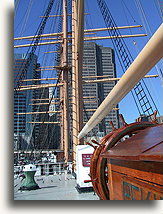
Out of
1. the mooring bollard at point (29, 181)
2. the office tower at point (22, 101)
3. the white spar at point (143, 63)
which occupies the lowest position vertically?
the mooring bollard at point (29, 181)

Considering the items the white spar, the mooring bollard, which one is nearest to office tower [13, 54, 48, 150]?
the mooring bollard

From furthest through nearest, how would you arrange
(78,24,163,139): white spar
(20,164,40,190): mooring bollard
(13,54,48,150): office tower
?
(20,164,40,190): mooring bollard → (13,54,48,150): office tower → (78,24,163,139): white spar

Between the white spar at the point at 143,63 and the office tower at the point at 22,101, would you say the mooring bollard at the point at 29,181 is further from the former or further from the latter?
the white spar at the point at 143,63

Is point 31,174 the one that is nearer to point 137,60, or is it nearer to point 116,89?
point 116,89

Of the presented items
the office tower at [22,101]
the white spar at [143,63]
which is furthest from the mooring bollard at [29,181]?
the white spar at [143,63]

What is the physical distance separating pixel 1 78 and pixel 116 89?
124 centimetres

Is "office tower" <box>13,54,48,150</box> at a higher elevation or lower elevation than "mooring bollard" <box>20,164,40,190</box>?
higher

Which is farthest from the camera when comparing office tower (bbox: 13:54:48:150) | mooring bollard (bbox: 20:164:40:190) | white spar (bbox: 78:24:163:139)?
mooring bollard (bbox: 20:164:40:190)

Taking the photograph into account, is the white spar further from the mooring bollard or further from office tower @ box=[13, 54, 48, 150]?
the mooring bollard

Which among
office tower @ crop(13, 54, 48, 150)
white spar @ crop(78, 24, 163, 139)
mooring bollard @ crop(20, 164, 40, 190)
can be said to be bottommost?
mooring bollard @ crop(20, 164, 40, 190)

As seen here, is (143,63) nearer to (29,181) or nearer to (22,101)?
(29,181)

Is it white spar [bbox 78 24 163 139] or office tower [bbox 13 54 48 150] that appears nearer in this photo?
white spar [bbox 78 24 163 139]

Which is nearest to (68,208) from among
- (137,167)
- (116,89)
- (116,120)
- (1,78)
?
(137,167)

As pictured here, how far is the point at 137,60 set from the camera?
1.52 meters
